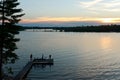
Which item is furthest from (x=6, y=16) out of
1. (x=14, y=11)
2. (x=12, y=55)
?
(x=12, y=55)

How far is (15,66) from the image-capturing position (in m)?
84.8

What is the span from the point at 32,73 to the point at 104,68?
75.0 ft

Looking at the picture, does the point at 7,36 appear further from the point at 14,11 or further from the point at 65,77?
the point at 65,77

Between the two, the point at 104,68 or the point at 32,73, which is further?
the point at 104,68

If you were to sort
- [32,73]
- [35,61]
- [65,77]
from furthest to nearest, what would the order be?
[35,61] → [32,73] → [65,77]

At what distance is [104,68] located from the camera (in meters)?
85.8

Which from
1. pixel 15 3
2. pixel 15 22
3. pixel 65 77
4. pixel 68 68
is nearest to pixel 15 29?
pixel 15 22

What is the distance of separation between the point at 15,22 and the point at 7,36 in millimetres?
2699

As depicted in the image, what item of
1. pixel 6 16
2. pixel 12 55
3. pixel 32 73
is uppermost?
pixel 6 16

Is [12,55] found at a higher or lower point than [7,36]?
lower

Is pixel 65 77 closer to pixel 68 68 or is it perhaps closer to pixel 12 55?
pixel 68 68

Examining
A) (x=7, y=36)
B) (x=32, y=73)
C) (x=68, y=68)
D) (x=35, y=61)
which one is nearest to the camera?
(x=7, y=36)

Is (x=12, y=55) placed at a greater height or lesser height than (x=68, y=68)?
greater

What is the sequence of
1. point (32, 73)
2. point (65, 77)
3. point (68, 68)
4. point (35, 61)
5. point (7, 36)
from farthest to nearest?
point (35, 61), point (68, 68), point (32, 73), point (65, 77), point (7, 36)
